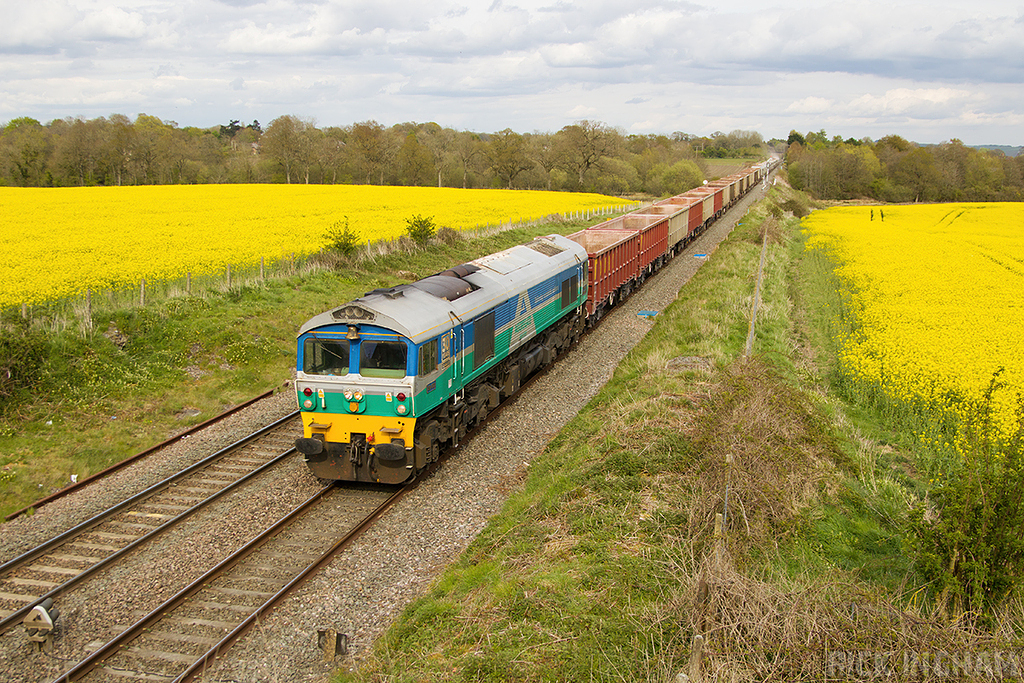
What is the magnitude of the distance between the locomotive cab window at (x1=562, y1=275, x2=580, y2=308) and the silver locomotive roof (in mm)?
596

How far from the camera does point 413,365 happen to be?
1140 cm

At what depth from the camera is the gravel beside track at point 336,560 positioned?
27.0 ft

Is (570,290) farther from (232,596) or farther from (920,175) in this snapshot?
(920,175)

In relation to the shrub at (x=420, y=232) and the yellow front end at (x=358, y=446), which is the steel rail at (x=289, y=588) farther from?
the shrub at (x=420, y=232)

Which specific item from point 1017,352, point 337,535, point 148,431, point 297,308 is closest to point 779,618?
point 337,535

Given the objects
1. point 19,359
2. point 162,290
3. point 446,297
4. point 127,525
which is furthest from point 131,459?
point 162,290

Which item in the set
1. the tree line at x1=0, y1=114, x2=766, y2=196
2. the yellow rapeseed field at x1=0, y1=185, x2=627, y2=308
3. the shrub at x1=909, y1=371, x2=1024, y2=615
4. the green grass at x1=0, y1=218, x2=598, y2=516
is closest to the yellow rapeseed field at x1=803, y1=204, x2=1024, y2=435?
the shrub at x1=909, y1=371, x2=1024, y2=615

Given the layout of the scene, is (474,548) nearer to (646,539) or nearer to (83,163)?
(646,539)

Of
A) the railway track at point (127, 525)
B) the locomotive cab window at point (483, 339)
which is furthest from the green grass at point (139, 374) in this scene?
the locomotive cab window at point (483, 339)

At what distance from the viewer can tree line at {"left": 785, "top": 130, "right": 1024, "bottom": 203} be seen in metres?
87.4

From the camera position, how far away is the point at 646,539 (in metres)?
9.19

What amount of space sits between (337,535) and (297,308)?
493 inches

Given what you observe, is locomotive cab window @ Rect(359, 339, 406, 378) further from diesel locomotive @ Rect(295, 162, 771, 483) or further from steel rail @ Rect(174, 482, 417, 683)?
steel rail @ Rect(174, 482, 417, 683)

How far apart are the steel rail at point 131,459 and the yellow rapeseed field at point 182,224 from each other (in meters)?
7.34
